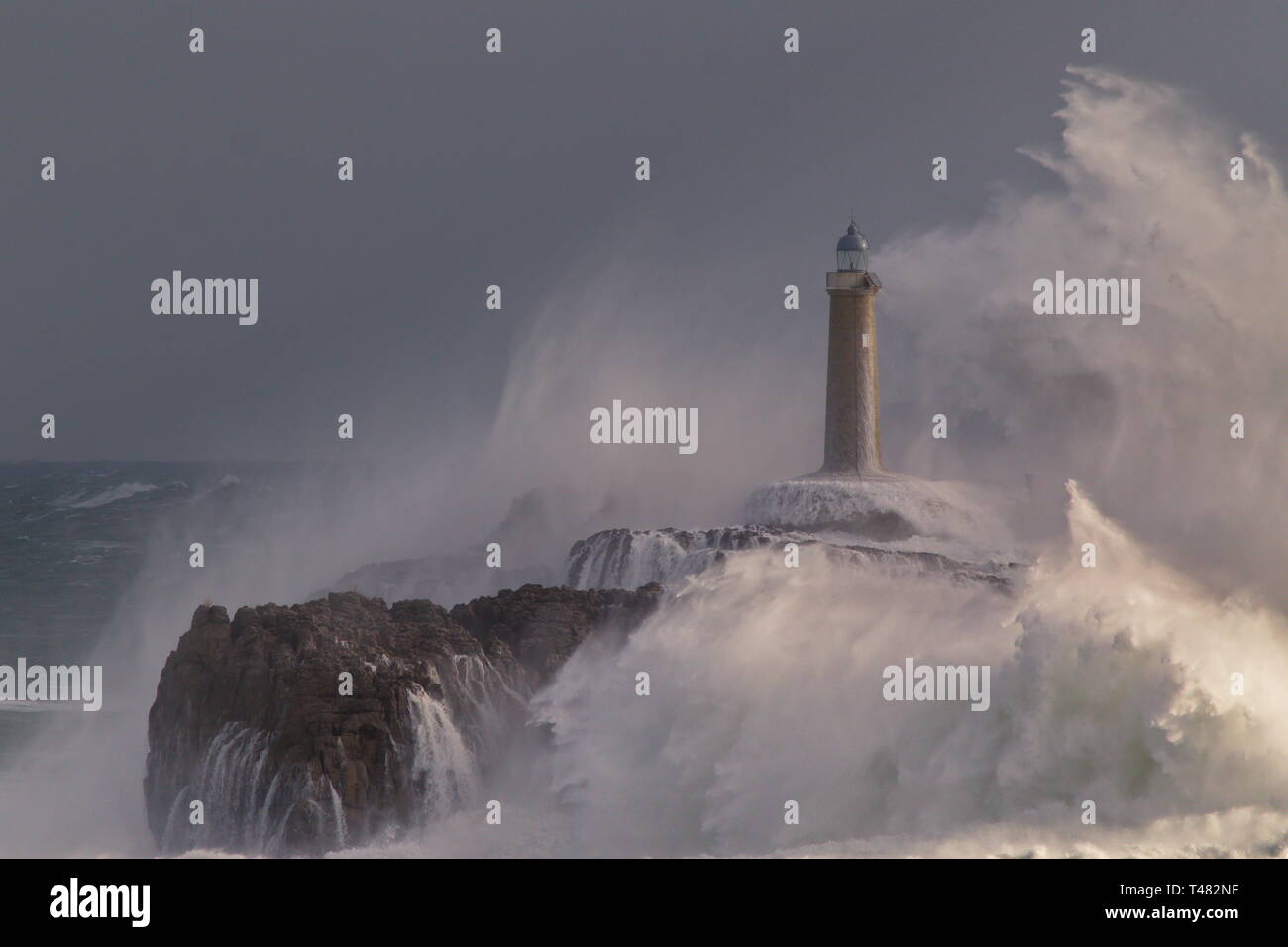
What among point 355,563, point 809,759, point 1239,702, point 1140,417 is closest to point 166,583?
point 355,563

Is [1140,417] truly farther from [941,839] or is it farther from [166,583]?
[166,583]

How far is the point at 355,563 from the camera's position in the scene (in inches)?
1988

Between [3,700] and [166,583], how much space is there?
1091 cm

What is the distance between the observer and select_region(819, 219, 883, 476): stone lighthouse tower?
4056 centimetres

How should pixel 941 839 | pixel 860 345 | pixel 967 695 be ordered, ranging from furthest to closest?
pixel 860 345 → pixel 967 695 → pixel 941 839

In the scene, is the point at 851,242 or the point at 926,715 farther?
the point at 851,242

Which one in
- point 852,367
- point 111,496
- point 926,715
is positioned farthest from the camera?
point 111,496

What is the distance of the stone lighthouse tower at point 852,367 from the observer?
4056 cm

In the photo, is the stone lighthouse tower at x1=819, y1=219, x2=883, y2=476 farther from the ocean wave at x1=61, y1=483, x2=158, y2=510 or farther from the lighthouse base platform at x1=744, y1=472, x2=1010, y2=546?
the ocean wave at x1=61, y1=483, x2=158, y2=510

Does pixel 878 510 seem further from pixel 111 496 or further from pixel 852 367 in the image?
pixel 111 496

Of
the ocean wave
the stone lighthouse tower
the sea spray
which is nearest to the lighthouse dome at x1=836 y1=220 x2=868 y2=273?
the stone lighthouse tower

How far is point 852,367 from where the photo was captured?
40906mm

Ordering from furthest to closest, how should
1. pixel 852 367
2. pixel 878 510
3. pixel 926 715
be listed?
pixel 852 367
pixel 878 510
pixel 926 715

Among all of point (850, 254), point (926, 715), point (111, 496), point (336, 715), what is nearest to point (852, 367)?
point (850, 254)
